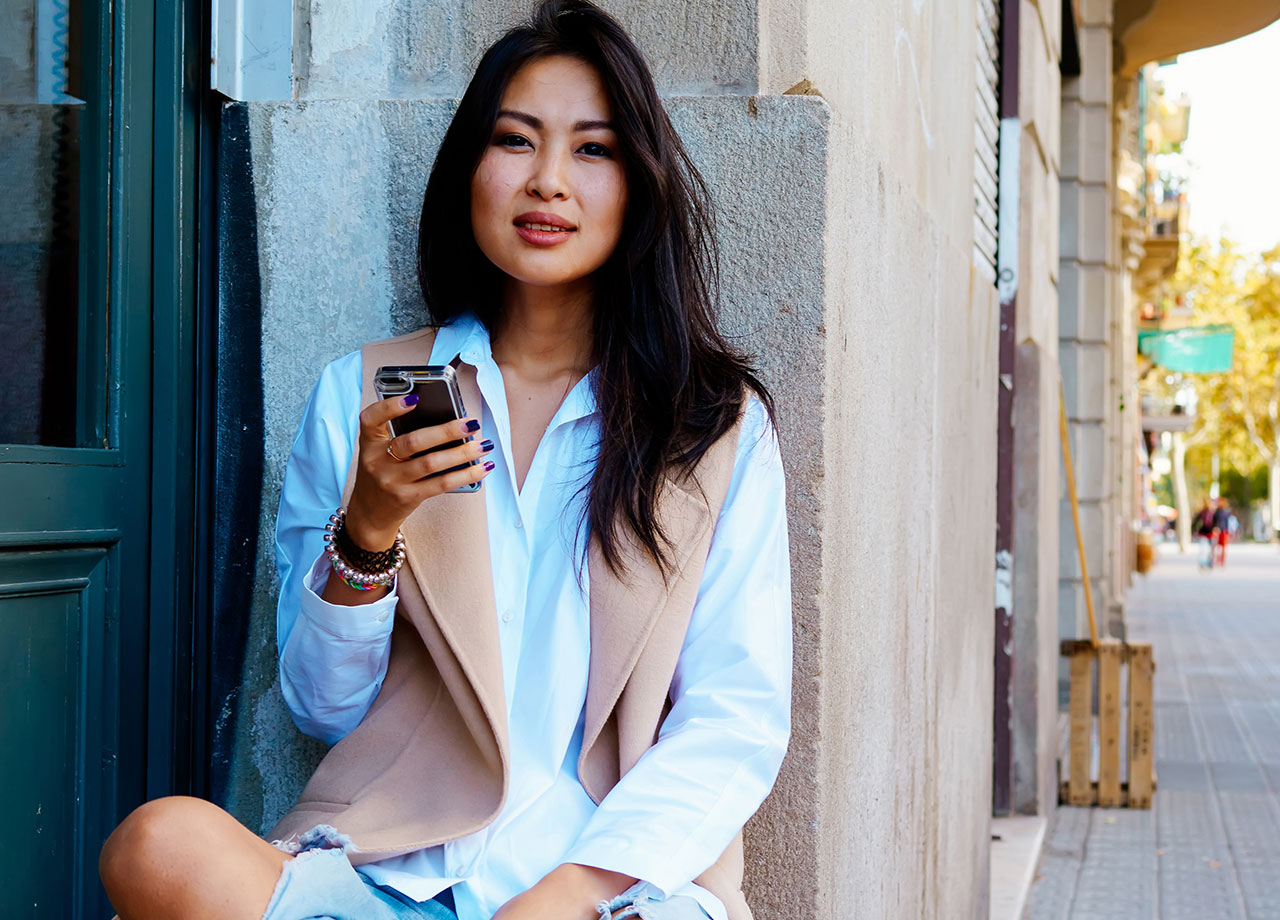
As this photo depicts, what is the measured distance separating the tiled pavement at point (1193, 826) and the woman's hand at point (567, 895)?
3.94m

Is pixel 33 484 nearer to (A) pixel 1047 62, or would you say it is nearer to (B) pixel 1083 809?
(A) pixel 1047 62

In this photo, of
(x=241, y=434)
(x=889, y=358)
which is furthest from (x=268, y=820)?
(x=889, y=358)

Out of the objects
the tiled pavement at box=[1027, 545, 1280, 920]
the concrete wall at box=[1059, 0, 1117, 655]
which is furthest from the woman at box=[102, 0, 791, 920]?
the concrete wall at box=[1059, 0, 1117, 655]

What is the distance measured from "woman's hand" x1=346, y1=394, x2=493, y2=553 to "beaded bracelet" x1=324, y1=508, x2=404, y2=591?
6 cm

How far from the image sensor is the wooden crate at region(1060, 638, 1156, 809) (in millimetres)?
7125

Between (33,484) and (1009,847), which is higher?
(33,484)

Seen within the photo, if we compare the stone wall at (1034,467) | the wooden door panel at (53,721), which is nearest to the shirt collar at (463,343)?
the wooden door panel at (53,721)

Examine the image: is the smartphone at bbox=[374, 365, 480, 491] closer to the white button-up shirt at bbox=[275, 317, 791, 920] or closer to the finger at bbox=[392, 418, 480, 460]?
the finger at bbox=[392, 418, 480, 460]

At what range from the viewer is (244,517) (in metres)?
2.70

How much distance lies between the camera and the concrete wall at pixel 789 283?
8.11ft

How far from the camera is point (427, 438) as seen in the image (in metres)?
1.84

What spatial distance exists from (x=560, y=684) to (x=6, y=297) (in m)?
1.14

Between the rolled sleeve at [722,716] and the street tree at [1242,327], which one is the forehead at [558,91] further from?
the street tree at [1242,327]

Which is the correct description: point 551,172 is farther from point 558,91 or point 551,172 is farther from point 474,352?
point 474,352
